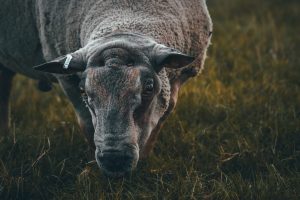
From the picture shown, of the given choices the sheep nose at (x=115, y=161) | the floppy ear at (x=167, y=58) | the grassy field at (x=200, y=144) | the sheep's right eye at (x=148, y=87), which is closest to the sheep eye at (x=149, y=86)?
the sheep's right eye at (x=148, y=87)

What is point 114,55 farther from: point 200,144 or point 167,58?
point 200,144

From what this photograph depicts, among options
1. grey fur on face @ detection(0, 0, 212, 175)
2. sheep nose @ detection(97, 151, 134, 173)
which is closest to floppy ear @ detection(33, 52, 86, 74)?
grey fur on face @ detection(0, 0, 212, 175)

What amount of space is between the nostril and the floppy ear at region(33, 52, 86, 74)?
579 millimetres

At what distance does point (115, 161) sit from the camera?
12.4 ft

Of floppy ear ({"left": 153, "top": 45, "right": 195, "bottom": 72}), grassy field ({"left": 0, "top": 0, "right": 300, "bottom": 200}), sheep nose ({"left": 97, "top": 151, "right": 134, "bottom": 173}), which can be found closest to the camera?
sheep nose ({"left": 97, "top": 151, "right": 134, "bottom": 173})

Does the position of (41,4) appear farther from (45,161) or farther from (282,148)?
(282,148)

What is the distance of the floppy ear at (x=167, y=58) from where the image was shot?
3860mm

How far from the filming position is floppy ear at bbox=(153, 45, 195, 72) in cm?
386

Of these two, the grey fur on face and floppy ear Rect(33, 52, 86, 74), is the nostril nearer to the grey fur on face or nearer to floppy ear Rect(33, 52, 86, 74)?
the grey fur on face

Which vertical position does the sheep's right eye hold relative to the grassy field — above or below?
above

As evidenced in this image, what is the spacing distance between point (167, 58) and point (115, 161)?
0.68m

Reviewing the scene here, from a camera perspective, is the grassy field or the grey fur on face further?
the grassy field

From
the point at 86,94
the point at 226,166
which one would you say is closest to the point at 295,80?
the point at 226,166

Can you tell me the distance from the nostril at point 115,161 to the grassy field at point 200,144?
16.8 inches
